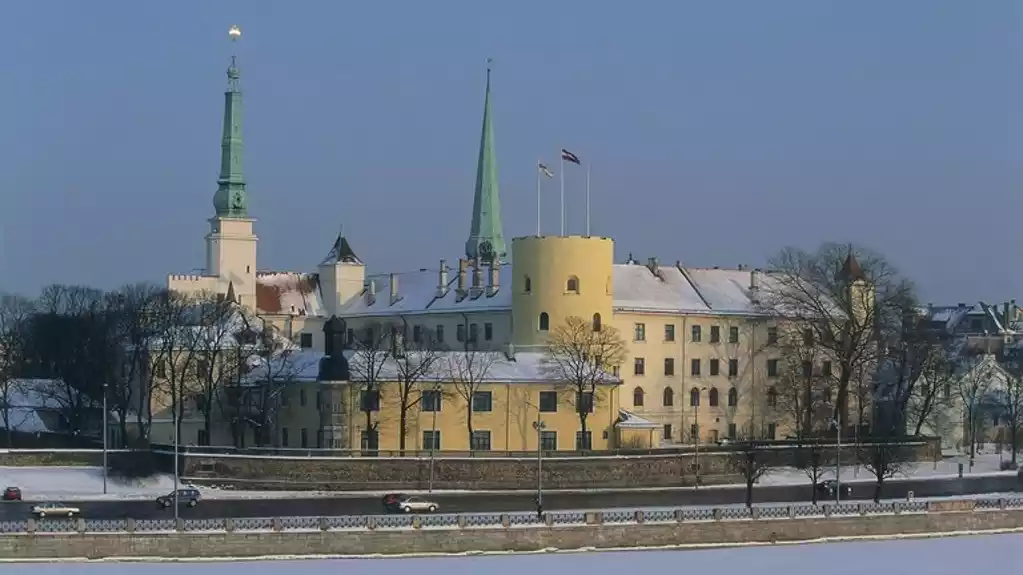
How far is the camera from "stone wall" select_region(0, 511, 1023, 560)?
57.3 metres

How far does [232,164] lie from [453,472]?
1836 inches

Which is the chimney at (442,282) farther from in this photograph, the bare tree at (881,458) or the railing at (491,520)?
the railing at (491,520)

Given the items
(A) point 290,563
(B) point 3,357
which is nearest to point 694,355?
(B) point 3,357

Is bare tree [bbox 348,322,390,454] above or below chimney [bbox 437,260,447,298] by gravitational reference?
below

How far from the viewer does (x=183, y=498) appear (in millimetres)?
72938

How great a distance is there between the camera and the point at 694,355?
106m

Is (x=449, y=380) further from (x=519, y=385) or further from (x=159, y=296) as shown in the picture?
(x=159, y=296)

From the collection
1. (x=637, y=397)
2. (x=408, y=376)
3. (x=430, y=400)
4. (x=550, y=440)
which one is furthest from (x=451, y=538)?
(x=637, y=397)

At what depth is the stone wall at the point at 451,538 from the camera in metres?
57.3

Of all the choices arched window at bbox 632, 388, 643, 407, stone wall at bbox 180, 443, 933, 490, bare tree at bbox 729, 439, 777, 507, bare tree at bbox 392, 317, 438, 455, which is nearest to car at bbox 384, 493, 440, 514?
stone wall at bbox 180, 443, 933, 490

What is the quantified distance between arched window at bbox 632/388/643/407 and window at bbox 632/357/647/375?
36.3 inches

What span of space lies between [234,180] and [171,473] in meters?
46.0

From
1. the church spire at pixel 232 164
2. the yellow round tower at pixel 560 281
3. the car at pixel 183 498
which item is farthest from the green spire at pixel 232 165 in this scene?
the car at pixel 183 498

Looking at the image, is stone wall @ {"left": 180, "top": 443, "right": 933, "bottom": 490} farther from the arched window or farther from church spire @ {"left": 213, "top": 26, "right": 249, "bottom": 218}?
church spire @ {"left": 213, "top": 26, "right": 249, "bottom": 218}
